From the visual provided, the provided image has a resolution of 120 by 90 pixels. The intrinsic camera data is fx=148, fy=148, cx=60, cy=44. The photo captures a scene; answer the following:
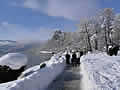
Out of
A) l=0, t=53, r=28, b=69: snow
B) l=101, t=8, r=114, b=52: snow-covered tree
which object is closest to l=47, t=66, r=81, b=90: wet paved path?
l=0, t=53, r=28, b=69: snow

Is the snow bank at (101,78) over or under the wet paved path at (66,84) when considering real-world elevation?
over

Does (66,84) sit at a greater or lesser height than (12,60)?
lesser

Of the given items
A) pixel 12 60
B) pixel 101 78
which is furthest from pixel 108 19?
pixel 101 78

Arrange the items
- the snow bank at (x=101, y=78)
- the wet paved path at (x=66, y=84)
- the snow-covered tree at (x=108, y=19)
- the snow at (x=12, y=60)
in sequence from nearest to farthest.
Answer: the snow bank at (x=101, y=78) → the wet paved path at (x=66, y=84) → the snow at (x=12, y=60) → the snow-covered tree at (x=108, y=19)

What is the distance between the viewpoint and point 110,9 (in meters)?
39.3

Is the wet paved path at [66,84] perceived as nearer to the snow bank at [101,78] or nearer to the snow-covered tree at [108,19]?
the snow bank at [101,78]

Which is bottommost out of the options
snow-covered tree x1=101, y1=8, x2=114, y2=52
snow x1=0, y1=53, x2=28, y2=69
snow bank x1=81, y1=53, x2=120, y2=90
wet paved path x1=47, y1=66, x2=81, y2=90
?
wet paved path x1=47, y1=66, x2=81, y2=90

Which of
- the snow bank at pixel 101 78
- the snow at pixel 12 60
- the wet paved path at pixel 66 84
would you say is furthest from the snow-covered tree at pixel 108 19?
the snow at pixel 12 60

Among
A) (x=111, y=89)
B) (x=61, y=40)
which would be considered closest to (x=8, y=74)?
(x=111, y=89)

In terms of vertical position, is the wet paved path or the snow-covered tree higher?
the snow-covered tree

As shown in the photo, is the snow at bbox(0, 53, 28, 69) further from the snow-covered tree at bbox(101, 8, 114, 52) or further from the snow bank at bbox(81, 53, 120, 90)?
the snow-covered tree at bbox(101, 8, 114, 52)

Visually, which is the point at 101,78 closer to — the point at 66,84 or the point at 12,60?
the point at 66,84

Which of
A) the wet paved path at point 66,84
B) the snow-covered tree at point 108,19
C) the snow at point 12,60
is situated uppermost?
the snow-covered tree at point 108,19

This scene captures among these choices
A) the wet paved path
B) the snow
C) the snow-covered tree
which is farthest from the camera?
the snow-covered tree
